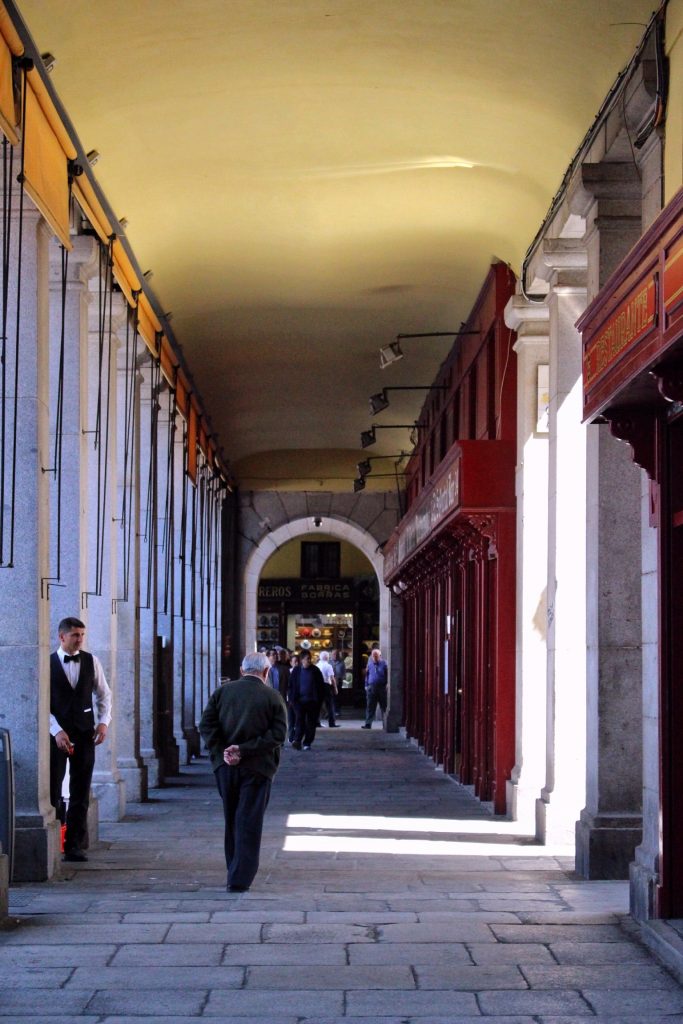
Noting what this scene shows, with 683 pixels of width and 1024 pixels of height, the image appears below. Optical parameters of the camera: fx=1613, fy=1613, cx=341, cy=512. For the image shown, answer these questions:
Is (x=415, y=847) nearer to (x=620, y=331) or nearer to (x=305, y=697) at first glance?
(x=620, y=331)

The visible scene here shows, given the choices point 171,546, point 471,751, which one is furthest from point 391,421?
point 471,751

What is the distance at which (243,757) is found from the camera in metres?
8.37

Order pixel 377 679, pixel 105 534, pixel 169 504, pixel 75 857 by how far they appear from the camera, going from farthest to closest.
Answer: pixel 377 679 → pixel 169 504 → pixel 105 534 → pixel 75 857

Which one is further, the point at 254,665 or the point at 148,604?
the point at 148,604

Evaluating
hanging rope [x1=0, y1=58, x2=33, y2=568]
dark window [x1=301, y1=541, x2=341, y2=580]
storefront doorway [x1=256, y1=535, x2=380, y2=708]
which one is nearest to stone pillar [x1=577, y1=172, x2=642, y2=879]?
hanging rope [x1=0, y1=58, x2=33, y2=568]

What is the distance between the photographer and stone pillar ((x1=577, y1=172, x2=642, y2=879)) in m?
8.98

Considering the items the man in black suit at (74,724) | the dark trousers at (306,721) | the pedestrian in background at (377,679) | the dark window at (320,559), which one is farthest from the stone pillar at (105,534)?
the dark window at (320,559)

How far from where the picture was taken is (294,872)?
9.31m

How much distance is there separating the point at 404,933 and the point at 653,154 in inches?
152

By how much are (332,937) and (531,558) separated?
231 inches

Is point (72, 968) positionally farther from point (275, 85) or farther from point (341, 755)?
point (341, 755)

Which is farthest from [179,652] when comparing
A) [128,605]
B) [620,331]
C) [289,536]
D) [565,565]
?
[620,331]

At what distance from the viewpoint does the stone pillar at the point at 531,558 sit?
1237cm

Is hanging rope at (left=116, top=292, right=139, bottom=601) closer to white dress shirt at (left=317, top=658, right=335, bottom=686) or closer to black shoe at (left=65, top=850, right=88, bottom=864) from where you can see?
black shoe at (left=65, top=850, right=88, bottom=864)
